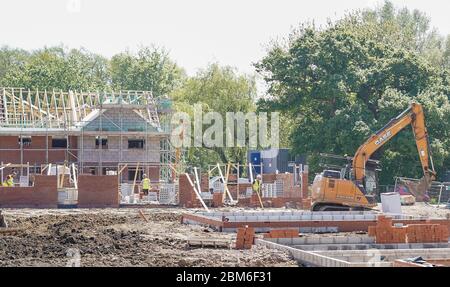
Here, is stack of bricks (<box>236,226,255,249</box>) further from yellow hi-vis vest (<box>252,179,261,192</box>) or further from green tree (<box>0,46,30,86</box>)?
green tree (<box>0,46,30,86</box>)

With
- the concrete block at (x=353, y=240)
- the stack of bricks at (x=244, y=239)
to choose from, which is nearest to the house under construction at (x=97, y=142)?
the concrete block at (x=353, y=240)

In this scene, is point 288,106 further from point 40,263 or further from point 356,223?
point 40,263

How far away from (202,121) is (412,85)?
20.2 meters

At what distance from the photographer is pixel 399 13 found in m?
101

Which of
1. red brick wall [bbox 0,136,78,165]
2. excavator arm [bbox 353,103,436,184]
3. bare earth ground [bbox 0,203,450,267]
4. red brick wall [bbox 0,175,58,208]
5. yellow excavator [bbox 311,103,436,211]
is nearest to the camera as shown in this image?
bare earth ground [bbox 0,203,450,267]

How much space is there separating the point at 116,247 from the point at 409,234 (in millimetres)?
7837

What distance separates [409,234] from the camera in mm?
28656

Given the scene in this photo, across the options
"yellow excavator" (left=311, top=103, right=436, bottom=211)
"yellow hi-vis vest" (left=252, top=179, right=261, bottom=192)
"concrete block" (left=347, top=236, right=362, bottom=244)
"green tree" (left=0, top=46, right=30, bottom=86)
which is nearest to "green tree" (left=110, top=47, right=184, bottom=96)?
"green tree" (left=0, top=46, right=30, bottom=86)

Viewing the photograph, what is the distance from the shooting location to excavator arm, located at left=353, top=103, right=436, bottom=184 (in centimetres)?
4384

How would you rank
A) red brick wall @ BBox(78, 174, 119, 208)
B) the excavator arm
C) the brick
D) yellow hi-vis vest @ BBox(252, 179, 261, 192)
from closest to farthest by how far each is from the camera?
1. the brick
2. the excavator arm
3. red brick wall @ BBox(78, 174, 119, 208)
4. yellow hi-vis vest @ BBox(252, 179, 261, 192)

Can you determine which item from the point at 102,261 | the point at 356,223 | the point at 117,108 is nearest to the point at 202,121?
the point at 117,108

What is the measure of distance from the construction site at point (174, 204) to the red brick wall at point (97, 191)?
1.9 inches

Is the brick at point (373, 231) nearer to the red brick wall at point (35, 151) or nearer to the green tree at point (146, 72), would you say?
the red brick wall at point (35, 151)

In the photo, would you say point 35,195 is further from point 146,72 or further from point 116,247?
point 146,72
